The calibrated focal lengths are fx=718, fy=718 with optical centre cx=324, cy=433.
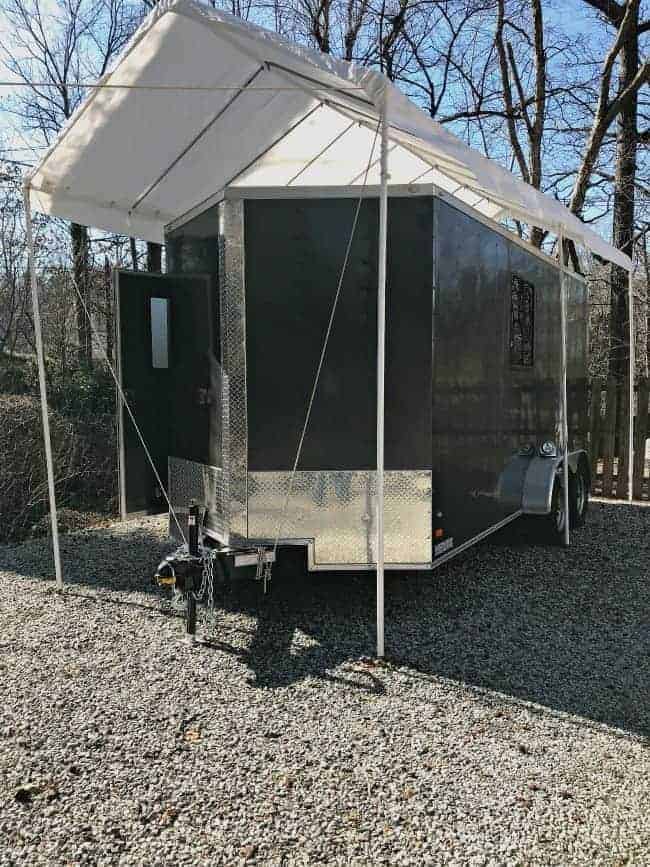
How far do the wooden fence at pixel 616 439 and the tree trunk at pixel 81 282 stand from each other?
315 inches

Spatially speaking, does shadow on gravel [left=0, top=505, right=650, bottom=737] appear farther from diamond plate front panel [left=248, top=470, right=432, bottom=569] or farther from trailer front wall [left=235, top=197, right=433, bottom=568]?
trailer front wall [left=235, top=197, right=433, bottom=568]

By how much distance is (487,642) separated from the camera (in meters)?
A: 4.55

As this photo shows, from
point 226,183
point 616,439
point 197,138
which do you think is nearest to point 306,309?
point 197,138

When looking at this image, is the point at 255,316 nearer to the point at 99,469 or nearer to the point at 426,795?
the point at 426,795

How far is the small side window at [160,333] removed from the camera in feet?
18.3

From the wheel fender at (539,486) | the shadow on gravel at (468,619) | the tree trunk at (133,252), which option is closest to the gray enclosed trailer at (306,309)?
the shadow on gravel at (468,619)

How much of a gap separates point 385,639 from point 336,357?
1.83m

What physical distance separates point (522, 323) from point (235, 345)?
9.17 feet

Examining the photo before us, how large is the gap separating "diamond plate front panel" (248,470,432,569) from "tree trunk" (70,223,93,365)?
8.09 metres

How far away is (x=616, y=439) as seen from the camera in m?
10.5

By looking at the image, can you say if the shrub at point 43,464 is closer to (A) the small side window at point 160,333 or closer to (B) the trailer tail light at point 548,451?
A: (A) the small side window at point 160,333

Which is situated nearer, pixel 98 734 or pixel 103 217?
pixel 98 734

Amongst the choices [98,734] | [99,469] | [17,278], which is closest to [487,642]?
[98,734]

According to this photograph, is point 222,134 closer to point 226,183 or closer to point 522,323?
point 226,183
